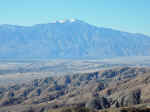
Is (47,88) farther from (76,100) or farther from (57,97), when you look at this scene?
(76,100)

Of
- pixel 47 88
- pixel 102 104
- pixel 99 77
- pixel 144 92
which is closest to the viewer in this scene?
pixel 102 104

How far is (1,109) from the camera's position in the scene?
94625mm

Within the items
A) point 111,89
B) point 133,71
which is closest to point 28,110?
point 111,89

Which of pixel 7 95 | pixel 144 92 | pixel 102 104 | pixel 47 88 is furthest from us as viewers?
pixel 47 88

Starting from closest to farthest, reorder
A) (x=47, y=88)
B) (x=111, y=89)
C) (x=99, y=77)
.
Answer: (x=111, y=89) < (x=47, y=88) < (x=99, y=77)

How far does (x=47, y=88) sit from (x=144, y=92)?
49087 millimetres

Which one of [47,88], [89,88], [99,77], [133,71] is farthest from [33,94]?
[133,71]

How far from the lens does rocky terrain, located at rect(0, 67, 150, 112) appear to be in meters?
87.2

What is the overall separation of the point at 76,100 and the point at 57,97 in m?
16.2

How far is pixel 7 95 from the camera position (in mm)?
120625

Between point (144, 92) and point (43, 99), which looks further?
point (43, 99)

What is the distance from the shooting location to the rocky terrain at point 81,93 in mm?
87250

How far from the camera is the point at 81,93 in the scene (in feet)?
362

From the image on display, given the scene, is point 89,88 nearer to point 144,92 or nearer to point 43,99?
point 43,99
